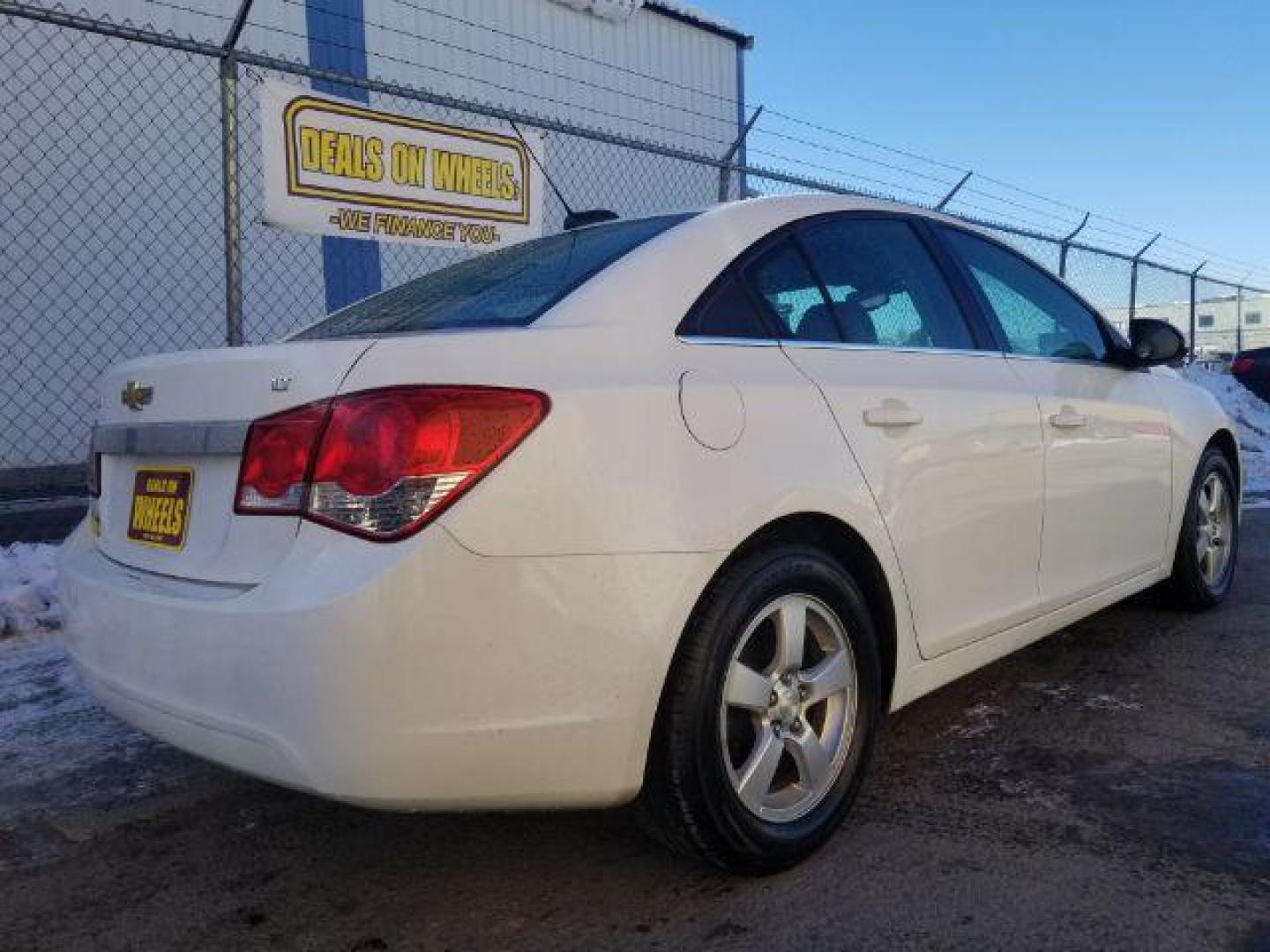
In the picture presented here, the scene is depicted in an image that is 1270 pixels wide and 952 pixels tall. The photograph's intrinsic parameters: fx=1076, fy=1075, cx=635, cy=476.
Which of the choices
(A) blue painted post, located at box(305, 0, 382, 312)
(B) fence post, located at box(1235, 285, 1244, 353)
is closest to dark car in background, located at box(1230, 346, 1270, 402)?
(B) fence post, located at box(1235, 285, 1244, 353)

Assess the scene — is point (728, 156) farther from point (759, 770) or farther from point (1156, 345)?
point (759, 770)

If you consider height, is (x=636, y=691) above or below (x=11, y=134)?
below

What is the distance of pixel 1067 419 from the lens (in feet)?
11.0

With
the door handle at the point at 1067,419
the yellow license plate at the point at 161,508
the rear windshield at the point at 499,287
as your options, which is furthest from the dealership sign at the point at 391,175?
the door handle at the point at 1067,419

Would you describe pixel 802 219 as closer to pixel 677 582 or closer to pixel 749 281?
pixel 749 281

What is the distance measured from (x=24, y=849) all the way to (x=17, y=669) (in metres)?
1.60

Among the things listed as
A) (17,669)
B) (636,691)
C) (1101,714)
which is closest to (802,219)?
(636,691)

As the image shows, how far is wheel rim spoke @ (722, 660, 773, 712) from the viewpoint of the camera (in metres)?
2.23

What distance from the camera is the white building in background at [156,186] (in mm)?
8023

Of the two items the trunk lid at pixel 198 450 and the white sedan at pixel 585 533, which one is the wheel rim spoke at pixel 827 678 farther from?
the trunk lid at pixel 198 450

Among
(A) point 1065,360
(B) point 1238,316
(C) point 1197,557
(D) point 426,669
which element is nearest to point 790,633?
(D) point 426,669

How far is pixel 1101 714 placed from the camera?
3312mm

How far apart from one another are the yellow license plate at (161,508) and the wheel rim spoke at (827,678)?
4.53 feet

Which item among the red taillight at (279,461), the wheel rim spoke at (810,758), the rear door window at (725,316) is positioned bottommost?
the wheel rim spoke at (810,758)
